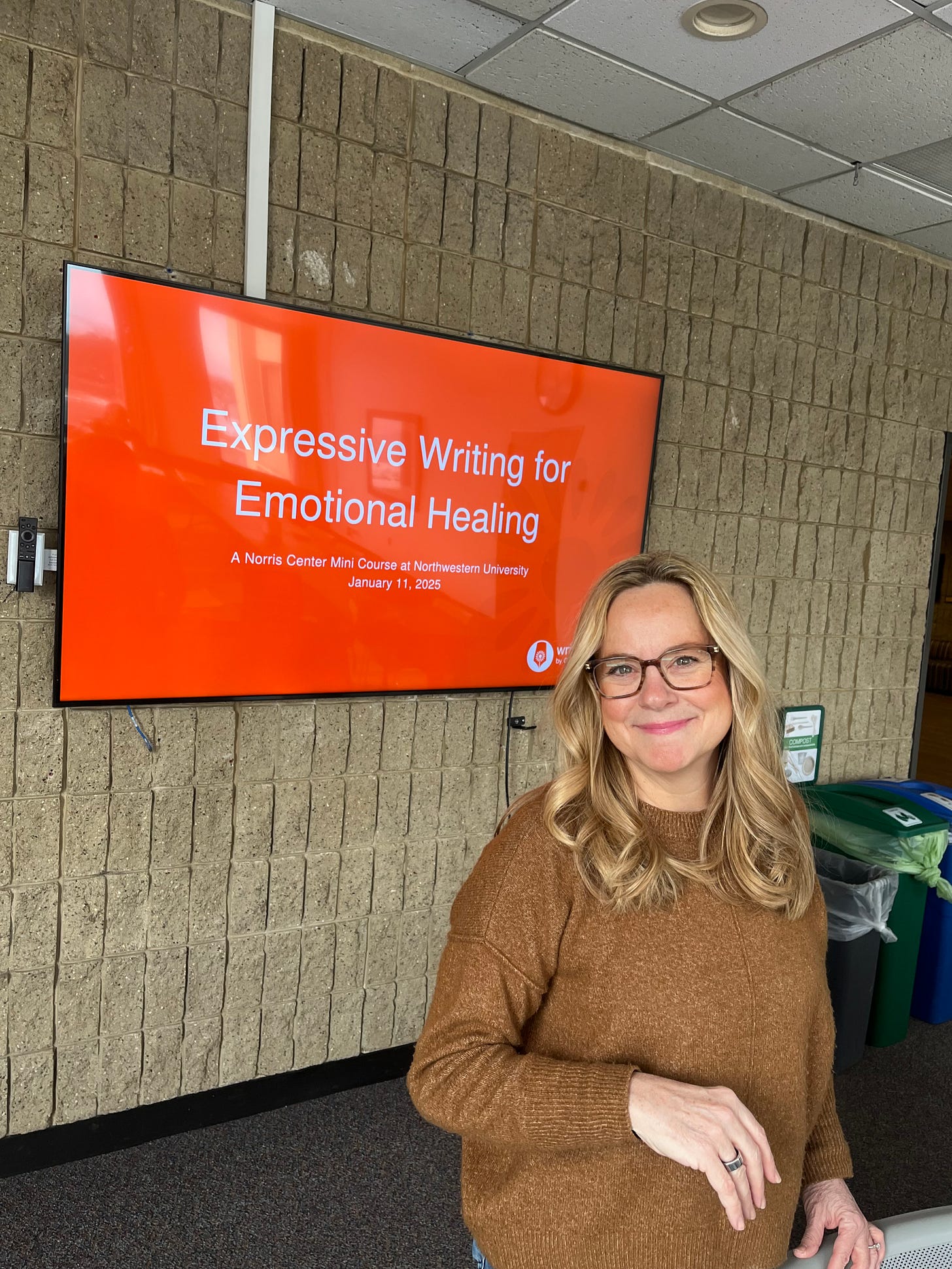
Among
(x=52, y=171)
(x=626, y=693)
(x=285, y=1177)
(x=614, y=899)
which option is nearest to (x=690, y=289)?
(x=52, y=171)

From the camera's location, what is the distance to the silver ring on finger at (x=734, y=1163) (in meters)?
0.96

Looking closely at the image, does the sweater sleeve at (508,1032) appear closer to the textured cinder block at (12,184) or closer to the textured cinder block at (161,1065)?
the textured cinder block at (161,1065)

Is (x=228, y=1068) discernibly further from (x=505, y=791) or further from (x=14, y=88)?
(x=14, y=88)

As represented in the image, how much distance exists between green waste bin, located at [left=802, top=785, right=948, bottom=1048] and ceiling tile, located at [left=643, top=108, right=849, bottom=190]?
6.90 feet

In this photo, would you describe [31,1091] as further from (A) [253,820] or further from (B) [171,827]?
(A) [253,820]

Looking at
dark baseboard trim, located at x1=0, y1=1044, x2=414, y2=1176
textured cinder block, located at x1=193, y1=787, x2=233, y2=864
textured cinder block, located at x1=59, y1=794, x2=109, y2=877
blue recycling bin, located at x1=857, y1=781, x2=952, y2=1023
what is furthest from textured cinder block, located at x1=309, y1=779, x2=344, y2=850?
blue recycling bin, located at x1=857, y1=781, x2=952, y2=1023

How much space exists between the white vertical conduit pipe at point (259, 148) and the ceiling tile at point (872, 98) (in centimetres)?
129

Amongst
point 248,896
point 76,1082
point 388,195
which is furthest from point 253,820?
point 388,195

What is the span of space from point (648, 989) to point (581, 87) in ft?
8.21

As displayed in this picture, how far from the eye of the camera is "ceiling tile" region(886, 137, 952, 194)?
9.82ft

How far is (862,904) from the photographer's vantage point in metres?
3.14

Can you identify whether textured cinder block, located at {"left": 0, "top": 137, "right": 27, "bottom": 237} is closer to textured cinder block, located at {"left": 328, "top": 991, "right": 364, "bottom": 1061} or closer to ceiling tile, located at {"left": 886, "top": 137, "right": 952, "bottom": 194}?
textured cinder block, located at {"left": 328, "top": 991, "right": 364, "bottom": 1061}

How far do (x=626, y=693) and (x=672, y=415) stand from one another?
7.45ft

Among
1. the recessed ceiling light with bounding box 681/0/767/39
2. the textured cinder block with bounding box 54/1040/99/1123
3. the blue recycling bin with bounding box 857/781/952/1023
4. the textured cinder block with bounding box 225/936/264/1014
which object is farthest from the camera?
the blue recycling bin with bounding box 857/781/952/1023
